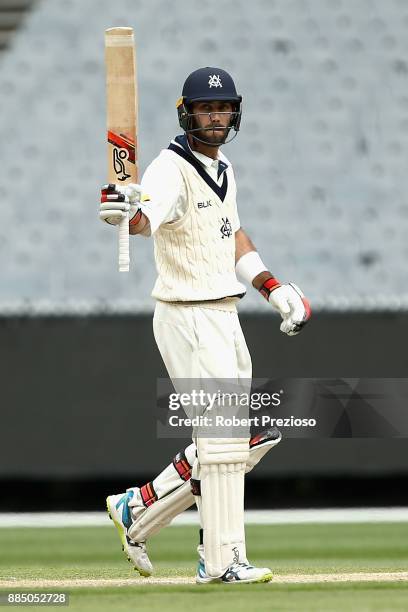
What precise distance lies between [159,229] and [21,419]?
15.7ft

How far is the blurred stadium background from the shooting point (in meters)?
9.11

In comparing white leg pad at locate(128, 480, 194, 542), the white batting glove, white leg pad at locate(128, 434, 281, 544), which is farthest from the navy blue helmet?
white leg pad at locate(128, 480, 194, 542)

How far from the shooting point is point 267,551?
690 cm

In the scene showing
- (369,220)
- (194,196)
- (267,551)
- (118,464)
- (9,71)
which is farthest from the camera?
(9,71)

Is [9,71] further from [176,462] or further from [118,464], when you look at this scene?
[176,462]

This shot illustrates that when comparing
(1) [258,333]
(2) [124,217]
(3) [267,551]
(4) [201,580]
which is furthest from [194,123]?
(1) [258,333]

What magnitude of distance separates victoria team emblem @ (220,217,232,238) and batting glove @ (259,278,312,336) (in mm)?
279

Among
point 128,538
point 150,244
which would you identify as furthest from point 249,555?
point 150,244

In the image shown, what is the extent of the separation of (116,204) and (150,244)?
22.8 feet

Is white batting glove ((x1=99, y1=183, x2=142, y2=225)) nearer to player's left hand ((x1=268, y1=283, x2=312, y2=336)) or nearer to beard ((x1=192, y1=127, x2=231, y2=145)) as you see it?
beard ((x1=192, y1=127, x2=231, y2=145))

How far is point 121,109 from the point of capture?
4.34 m

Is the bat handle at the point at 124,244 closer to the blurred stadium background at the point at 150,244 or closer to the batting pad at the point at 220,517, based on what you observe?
the batting pad at the point at 220,517

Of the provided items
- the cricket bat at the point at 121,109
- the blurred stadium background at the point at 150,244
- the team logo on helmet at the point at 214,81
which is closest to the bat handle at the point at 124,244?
the cricket bat at the point at 121,109

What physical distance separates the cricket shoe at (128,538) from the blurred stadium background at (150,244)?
399 centimetres
